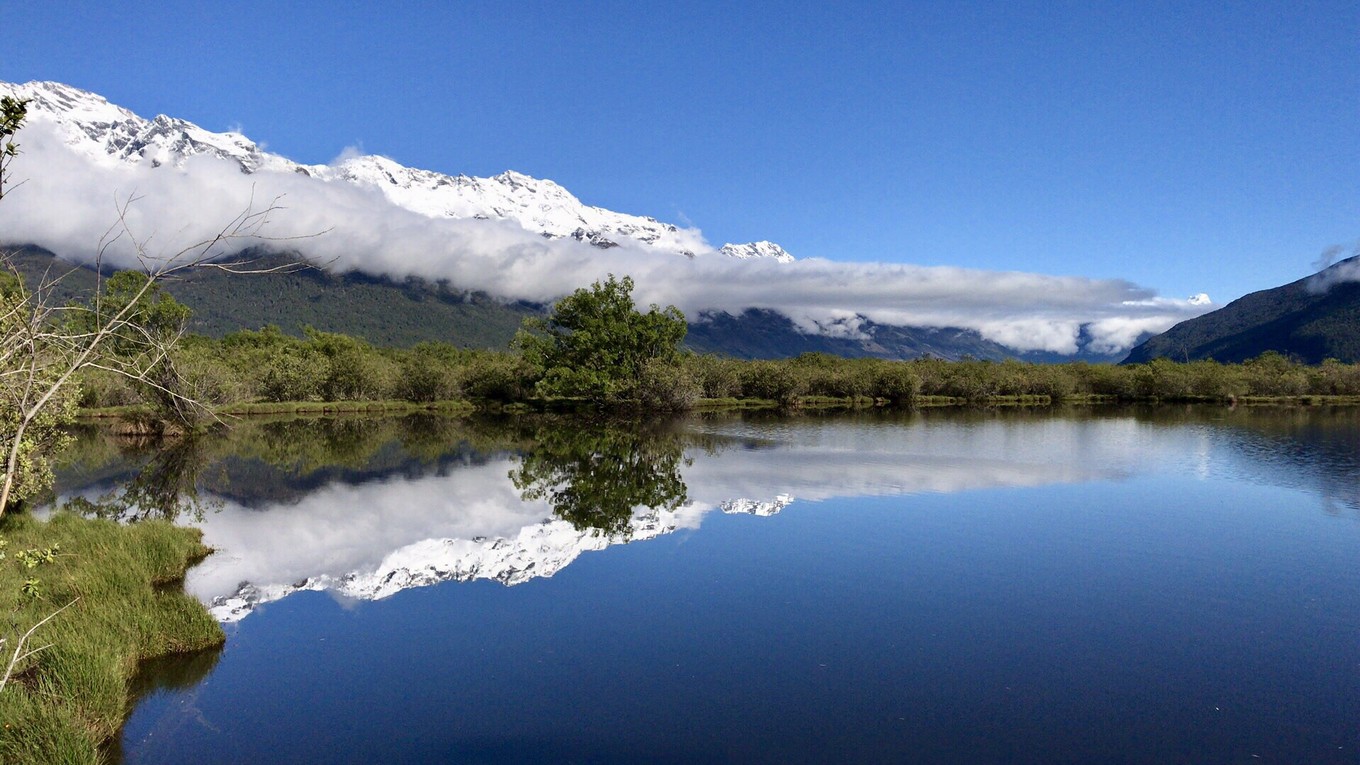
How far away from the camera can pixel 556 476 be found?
3488 centimetres

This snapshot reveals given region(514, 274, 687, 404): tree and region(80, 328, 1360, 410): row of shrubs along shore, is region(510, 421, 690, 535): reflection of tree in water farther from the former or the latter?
region(80, 328, 1360, 410): row of shrubs along shore

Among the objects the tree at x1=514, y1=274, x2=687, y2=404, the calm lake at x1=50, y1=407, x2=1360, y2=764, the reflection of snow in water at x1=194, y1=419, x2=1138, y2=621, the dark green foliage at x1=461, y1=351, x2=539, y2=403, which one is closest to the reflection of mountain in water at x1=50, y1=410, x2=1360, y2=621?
the reflection of snow in water at x1=194, y1=419, x2=1138, y2=621

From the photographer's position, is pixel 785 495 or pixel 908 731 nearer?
pixel 908 731

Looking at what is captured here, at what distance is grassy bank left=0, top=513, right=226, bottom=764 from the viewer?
29.8 feet

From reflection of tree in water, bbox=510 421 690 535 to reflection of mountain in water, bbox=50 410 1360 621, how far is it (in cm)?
14

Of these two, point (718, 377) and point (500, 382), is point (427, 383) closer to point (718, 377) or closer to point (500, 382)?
point (500, 382)

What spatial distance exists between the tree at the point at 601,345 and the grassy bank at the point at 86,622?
189 ft

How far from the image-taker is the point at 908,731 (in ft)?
34.9

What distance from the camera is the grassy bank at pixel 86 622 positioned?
908 cm

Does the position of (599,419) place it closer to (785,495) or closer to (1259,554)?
(785,495)

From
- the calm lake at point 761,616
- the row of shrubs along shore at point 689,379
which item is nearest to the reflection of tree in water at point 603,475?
the calm lake at point 761,616

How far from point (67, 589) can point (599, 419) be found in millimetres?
56657

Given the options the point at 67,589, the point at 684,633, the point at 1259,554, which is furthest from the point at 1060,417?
the point at 67,589

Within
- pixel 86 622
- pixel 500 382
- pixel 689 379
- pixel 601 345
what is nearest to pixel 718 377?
pixel 689 379
